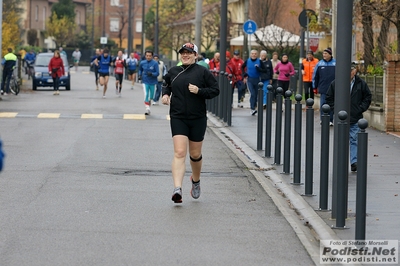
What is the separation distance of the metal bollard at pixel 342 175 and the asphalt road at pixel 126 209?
0.50 metres

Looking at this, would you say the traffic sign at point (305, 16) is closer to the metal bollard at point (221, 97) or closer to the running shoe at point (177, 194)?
the metal bollard at point (221, 97)

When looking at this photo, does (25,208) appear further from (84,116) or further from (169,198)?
(84,116)

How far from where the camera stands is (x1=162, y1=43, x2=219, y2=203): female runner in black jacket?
10.4m

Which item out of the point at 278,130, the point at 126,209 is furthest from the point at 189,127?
the point at 278,130

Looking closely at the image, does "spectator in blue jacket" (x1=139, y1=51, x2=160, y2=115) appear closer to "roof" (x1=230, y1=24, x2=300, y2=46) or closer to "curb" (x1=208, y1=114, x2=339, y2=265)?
"curb" (x1=208, y1=114, x2=339, y2=265)

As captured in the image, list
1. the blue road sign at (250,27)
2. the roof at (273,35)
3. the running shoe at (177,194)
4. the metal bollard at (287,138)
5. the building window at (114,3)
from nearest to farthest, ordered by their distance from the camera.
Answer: the running shoe at (177,194)
the metal bollard at (287,138)
the blue road sign at (250,27)
the roof at (273,35)
the building window at (114,3)

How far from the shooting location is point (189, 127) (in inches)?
413

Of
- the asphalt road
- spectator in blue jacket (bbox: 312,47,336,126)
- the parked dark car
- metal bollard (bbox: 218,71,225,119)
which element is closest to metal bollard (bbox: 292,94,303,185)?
the asphalt road

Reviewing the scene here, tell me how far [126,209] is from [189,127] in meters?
1.21

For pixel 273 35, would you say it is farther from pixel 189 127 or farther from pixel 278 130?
pixel 189 127

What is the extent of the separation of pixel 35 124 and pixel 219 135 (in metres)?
4.40

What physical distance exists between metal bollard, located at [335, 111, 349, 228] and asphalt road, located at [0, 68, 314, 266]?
50 centimetres

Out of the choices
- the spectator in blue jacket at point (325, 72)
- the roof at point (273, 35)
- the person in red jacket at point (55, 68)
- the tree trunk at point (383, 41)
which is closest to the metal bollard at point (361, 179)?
the spectator in blue jacket at point (325, 72)

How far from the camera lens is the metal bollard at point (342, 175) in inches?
342
